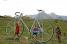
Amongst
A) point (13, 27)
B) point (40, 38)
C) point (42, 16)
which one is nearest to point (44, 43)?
point (40, 38)

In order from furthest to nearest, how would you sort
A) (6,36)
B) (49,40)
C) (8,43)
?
(6,36) → (49,40) → (8,43)

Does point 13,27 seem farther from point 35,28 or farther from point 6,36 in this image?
point 35,28

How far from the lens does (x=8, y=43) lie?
42.5 ft

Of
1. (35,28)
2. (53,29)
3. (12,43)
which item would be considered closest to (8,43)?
(12,43)

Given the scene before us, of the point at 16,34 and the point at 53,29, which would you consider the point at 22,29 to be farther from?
the point at 53,29

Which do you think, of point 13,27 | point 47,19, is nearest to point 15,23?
point 13,27

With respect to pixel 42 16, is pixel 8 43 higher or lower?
lower

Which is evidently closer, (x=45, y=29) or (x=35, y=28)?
(x=35, y=28)

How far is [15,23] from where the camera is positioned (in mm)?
14648

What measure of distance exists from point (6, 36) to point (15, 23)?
83 cm

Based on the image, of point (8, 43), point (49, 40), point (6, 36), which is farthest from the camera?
point (6, 36)

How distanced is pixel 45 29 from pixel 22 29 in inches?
66.2

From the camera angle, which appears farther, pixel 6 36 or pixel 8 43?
pixel 6 36

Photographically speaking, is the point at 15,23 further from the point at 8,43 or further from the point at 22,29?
the point at 8,43
